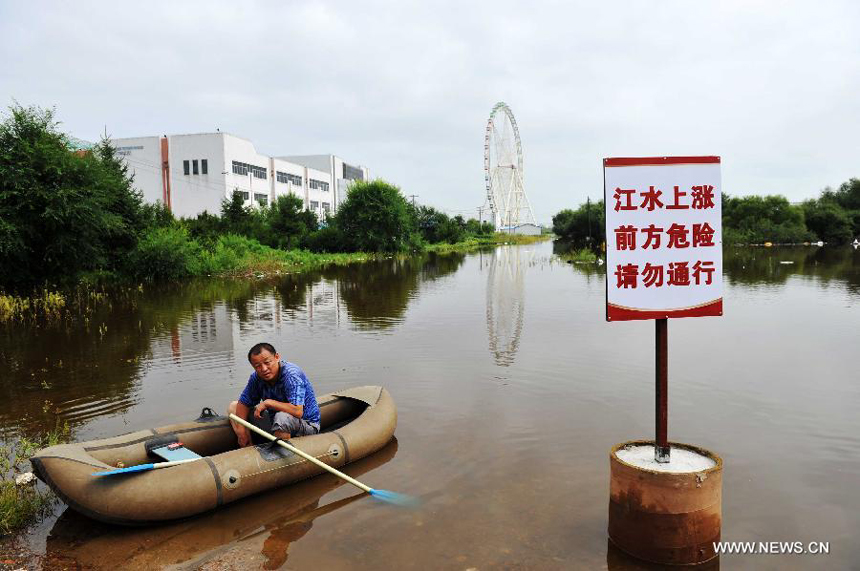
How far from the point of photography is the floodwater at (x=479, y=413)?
14.9 feet

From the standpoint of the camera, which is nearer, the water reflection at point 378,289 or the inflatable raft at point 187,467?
the inflatable raft at point 187,467

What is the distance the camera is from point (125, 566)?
4.22 m

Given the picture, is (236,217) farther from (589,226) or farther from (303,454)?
(303,454)

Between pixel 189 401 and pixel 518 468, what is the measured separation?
4.62 m

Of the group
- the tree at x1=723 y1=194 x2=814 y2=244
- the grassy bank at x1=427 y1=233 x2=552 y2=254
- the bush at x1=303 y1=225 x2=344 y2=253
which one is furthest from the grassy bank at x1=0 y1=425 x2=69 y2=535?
the tree at x1=723 y1=194 x2=814 y2=244

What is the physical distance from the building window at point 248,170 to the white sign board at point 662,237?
163ft

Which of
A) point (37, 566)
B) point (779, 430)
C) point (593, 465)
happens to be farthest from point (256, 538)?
point (779, 430)

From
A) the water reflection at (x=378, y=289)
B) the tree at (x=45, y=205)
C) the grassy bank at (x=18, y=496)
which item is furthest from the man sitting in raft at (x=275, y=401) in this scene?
the tree at (x=45, y=205)

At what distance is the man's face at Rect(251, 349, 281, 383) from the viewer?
548 cm

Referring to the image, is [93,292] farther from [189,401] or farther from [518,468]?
[518,468]

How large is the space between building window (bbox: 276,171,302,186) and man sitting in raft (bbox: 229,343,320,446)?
2169 inches

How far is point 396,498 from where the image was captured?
5.27 metres

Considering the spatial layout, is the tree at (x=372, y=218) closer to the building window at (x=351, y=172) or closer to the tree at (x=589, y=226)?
the tree at (x=589, y=226)

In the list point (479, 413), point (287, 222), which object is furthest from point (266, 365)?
point (287, 222)
